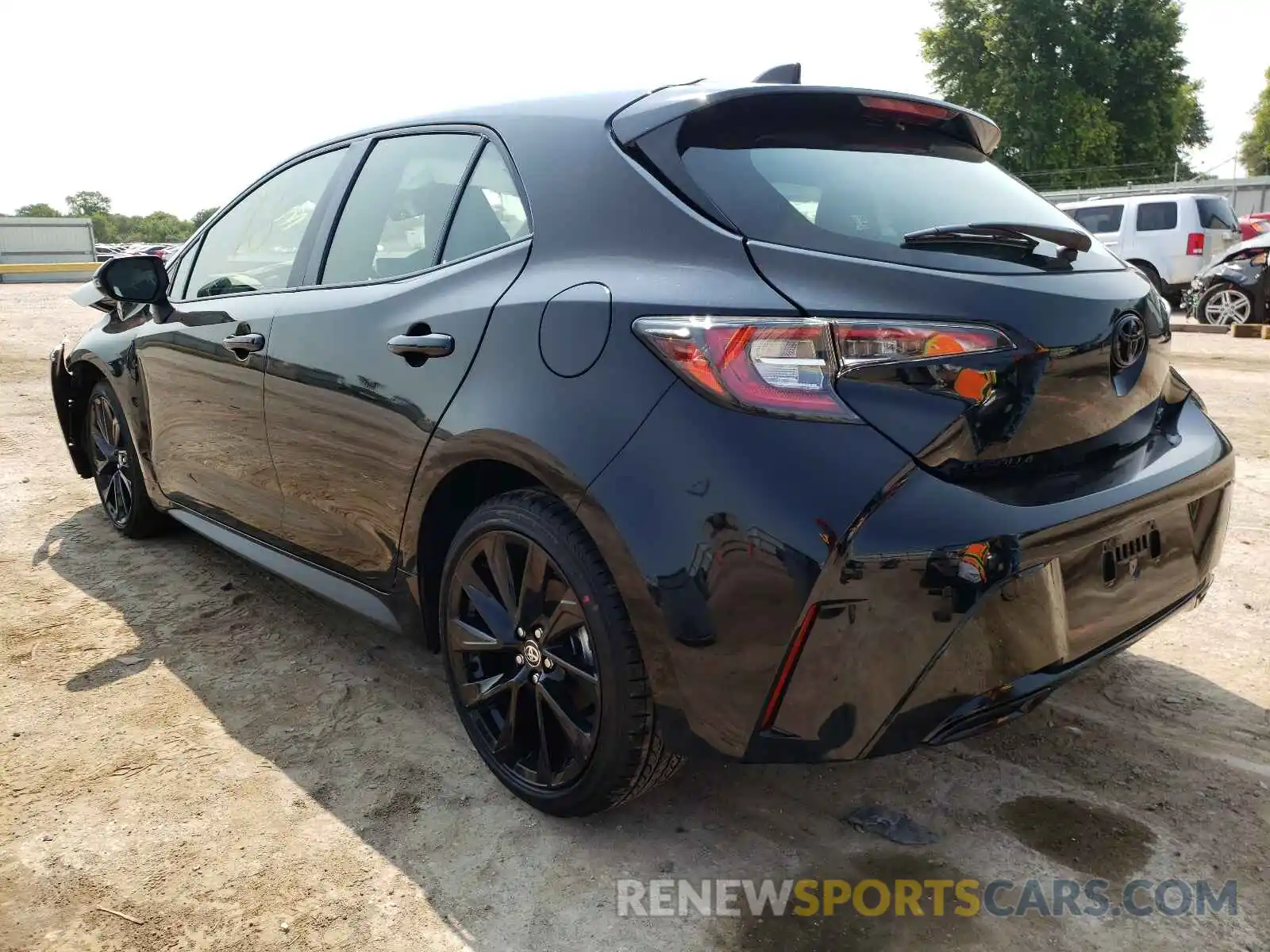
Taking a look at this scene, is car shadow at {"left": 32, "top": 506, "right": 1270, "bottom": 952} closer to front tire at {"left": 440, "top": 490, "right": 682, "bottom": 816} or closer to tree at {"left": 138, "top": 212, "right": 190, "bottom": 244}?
front tire at {"left": 440, "top": 490, "right": 682, "bottom": 816}

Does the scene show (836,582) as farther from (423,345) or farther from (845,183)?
(423,345)

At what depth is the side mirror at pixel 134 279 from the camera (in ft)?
12.1

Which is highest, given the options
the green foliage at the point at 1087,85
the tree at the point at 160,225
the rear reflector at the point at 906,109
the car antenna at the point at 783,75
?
the green foliage at the point at 1087,85

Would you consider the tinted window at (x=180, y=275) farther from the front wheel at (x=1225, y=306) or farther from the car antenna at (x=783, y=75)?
the front wheel at (x=1225, y=306)

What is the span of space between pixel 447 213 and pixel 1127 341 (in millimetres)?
1638

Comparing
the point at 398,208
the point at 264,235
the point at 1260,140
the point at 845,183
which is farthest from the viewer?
the point at 1260,140

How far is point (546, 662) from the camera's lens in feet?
7.44

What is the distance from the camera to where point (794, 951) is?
193 centimetres

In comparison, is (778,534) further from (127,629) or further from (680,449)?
(127,629)

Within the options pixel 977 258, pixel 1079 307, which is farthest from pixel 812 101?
pixel 1079 307

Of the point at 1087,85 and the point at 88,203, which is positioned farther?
the point at 88,203

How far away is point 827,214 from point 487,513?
992 mm

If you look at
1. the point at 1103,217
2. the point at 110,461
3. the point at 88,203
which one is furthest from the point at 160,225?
the point at 110,461

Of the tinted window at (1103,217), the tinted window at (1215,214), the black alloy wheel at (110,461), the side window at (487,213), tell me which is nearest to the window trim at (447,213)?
the side window at (487,213)
